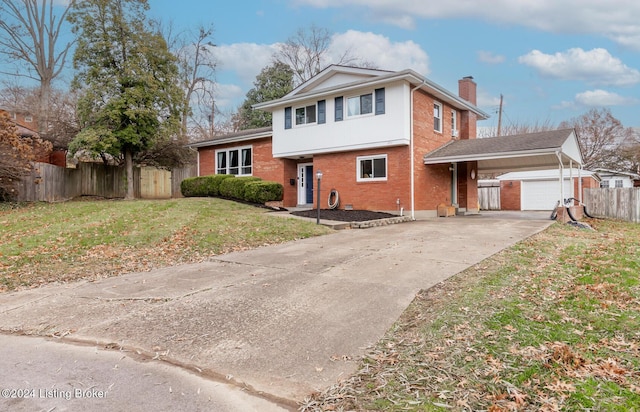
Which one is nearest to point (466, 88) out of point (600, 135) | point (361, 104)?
point (361, 104)

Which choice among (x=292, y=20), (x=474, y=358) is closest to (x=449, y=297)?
(x=474, y=358)

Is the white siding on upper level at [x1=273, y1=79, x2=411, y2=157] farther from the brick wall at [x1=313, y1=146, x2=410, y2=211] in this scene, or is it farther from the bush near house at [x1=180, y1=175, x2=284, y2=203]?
the bush near house at [x1=180, y1=175, x2=284, y2=203]

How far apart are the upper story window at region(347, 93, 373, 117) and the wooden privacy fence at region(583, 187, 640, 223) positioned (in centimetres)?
1121

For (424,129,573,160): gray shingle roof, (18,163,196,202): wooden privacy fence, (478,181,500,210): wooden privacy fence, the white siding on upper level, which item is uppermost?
the white siding on upper level

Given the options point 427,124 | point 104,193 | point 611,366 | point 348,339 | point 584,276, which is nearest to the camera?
point 611,366

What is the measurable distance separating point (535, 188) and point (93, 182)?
27.6m

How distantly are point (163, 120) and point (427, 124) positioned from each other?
14089mm

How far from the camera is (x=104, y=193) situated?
22281 millimetres

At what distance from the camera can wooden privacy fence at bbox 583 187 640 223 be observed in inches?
650

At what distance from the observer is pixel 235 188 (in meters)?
18.1

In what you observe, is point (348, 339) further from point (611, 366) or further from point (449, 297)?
point (611, 366)

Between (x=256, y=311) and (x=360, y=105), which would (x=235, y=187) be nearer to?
(x=360, y=105)

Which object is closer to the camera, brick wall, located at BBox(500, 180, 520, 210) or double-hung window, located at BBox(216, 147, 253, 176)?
double-hung window, located at BBox(216, 147, 253, 176)

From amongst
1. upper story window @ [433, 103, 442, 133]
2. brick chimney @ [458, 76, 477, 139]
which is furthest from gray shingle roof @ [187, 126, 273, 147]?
brick chimney @ [458, 76, 477, 139]
